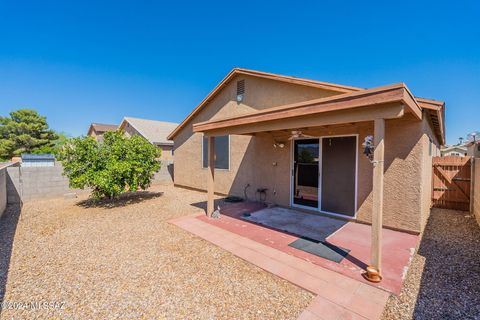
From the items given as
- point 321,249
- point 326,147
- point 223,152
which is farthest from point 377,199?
point 223,152

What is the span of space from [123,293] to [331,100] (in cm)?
459

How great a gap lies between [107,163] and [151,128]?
13.6m

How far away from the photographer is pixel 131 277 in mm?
3494

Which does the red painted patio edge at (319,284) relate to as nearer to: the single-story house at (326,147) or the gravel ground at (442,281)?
the gravel ground at (442,281)

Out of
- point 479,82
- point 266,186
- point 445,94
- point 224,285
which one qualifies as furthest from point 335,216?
point 445,94

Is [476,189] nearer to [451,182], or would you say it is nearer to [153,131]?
[451,182]

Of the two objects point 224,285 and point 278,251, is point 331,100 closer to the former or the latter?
point 278,251

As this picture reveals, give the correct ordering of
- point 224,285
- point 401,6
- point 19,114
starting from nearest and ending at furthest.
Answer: point 224,285
point 401,6
point 19,114

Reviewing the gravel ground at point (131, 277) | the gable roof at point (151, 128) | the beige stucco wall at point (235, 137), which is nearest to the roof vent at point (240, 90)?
the beige stucco wall at point (235, 137)

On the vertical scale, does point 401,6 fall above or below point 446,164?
above

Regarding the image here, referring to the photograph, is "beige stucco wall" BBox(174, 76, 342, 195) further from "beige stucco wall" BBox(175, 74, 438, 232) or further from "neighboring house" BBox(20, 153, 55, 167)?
"neighboring house" BBox(20, 153, 55, 167)

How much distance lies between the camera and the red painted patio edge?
106 inches


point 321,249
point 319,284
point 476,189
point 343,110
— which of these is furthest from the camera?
point 476,189

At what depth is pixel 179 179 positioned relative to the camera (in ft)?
42.4
